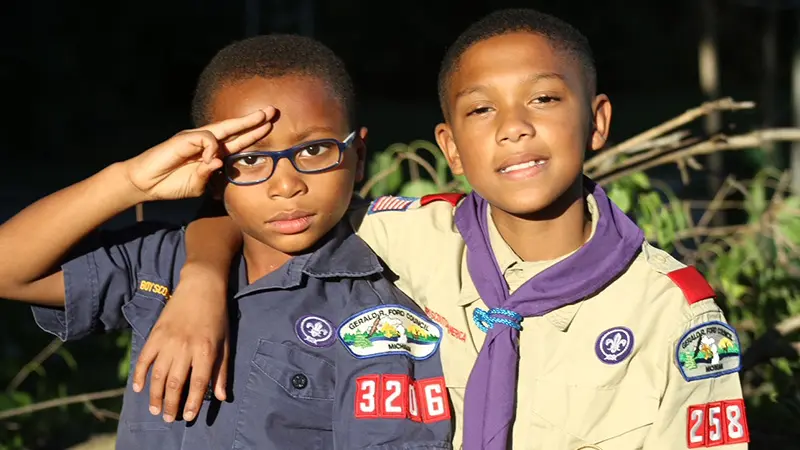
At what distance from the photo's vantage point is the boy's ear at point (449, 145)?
2941 millimetres

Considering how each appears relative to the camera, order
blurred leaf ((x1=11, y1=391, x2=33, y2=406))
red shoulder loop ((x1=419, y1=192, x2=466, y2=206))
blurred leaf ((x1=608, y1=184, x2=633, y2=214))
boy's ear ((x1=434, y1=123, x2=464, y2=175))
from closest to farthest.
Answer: boy's ear ((x1=434, y1=123, x2=464, y2=175))
red shoulder loop ((x1=419, y1=192, x2=466, y2=206))
blurred leaf ((x1=608, y1=184, x2=633, y2=214))
blurred leaf ((x1=11, y1=391, x2=33, y2=406))

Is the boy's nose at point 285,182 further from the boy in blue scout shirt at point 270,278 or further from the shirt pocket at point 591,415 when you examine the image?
the shirt pocket at point 591,415

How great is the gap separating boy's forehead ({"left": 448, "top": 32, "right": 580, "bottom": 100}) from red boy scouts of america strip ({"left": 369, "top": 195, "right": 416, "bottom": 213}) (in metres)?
0.40

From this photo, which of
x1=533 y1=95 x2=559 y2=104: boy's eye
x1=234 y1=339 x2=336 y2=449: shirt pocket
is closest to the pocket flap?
x1=234 y1=339 x2=336 y2=449: shirt pocket

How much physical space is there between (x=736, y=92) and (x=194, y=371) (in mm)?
17492

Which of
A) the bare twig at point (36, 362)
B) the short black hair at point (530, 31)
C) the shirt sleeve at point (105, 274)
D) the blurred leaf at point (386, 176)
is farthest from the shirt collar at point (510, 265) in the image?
the bare twig at point (36, 362)

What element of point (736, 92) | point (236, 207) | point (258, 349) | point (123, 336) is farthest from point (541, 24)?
point (736, 92)

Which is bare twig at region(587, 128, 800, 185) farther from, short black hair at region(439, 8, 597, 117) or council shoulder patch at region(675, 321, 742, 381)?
council shoulder patch at region(675, 321, 742, 381)

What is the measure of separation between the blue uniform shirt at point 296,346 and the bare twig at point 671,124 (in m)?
1.31

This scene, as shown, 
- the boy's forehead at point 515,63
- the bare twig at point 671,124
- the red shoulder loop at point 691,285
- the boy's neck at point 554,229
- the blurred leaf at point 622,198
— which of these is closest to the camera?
the red shoulder loop at point 691,285

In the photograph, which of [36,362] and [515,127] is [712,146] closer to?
[515,127]

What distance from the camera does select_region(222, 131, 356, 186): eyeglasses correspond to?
8.66ft

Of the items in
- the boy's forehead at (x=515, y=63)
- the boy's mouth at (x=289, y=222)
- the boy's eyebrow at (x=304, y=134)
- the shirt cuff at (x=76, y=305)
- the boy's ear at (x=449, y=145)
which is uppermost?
the boy's forehead at (x=515, y=63)

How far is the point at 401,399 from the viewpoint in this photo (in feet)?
8.54
